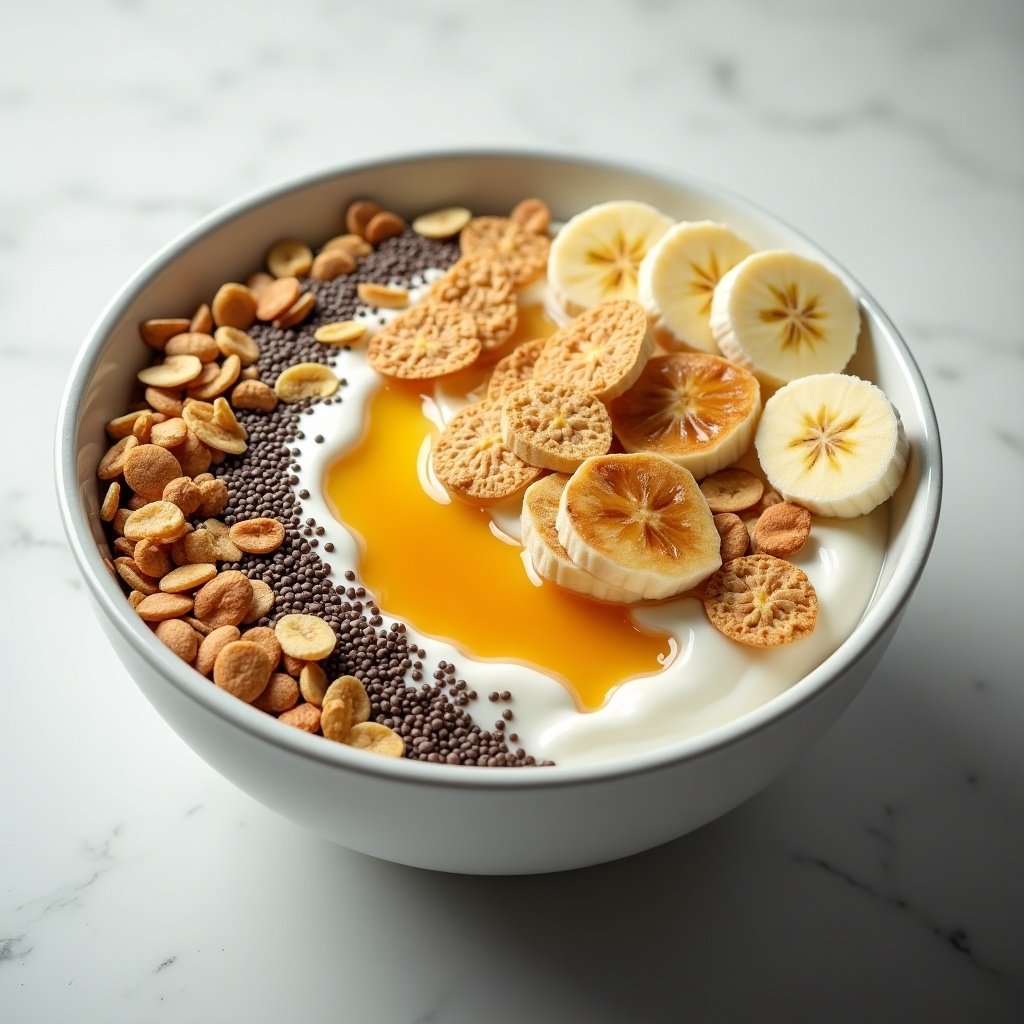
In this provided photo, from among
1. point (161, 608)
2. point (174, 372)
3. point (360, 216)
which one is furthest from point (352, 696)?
point (360, 216)

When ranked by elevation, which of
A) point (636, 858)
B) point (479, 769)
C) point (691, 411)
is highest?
point (691, 411)

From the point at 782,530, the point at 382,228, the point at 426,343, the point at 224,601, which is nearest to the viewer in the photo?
the point at 224,601

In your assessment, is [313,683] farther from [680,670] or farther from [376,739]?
[680,670]

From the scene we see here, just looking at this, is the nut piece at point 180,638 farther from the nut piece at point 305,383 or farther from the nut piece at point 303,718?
the nut piece at point 305,383

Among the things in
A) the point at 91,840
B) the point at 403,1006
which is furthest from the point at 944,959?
the point at 91,840

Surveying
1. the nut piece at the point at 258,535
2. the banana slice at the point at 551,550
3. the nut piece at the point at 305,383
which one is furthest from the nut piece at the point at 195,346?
the banana slice at the point at 551,550

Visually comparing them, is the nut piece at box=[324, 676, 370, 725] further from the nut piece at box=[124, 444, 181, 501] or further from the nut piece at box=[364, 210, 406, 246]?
the nut piece at box=[364, 210, 406, 246]
